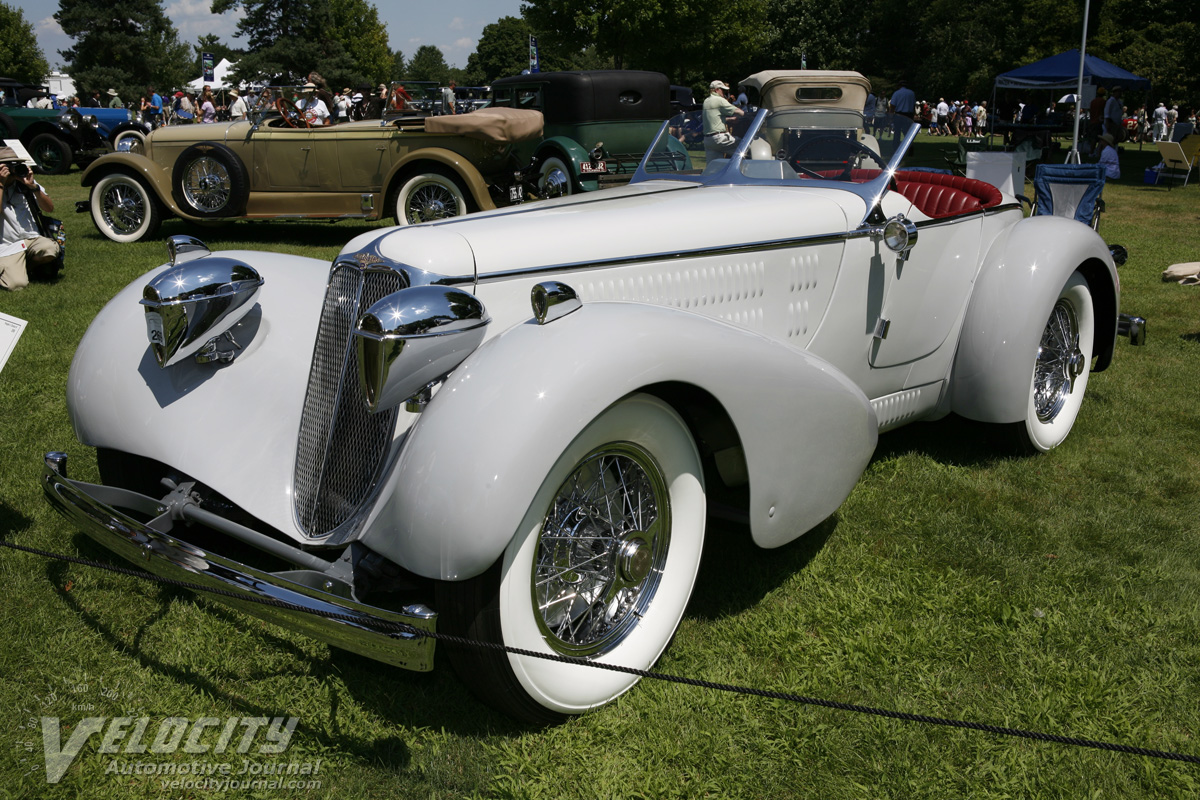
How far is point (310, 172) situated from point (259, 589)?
906cm

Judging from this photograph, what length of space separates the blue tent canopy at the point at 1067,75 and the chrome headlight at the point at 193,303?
70.8ft

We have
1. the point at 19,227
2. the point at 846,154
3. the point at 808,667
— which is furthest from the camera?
the point at 19,227

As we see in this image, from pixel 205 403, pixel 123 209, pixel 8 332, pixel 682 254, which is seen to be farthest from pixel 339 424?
pixel 123 209

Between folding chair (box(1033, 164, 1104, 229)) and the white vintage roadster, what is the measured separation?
412cm

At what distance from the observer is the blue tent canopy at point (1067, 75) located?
19.9 m

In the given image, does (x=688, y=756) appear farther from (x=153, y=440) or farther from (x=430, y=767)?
(x=153, y=440)

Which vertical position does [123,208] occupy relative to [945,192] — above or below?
below

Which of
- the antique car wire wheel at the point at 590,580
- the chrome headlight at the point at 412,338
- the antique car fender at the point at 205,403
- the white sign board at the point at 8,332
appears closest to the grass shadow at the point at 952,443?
the antique car wire wheel at the point at 590,580

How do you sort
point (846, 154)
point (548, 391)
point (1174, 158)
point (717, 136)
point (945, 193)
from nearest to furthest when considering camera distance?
1. point (548, 391)
2. point (846, 154)
3. point (717, 136)
4. point (945, 193)
5. point (1174, 158)

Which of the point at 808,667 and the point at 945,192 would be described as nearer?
the point at 808,667

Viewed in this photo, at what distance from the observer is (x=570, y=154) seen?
1031 centimetres

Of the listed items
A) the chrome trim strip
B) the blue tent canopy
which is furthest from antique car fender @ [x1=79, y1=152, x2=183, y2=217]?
the blue tent canopy

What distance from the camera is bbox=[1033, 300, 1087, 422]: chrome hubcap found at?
13.8ft

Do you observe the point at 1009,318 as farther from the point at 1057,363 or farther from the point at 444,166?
the point at 444,166
